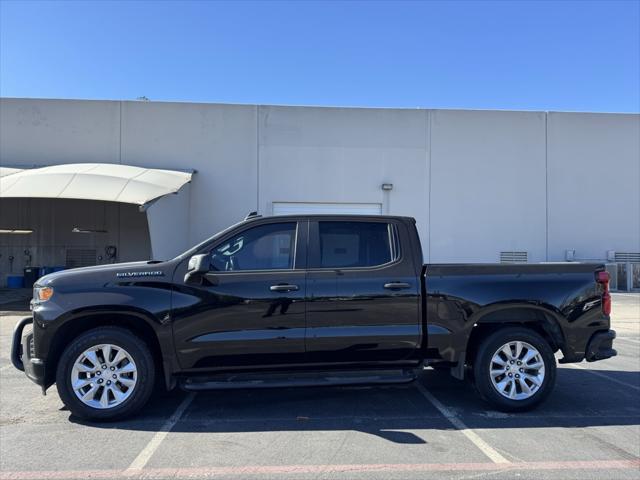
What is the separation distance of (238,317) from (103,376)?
1379 millimetres

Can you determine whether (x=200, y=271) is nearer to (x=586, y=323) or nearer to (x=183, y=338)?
(x=183, y=338)

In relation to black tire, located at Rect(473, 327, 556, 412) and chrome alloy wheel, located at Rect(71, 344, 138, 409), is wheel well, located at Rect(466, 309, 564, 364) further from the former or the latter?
chrome alloy wheel, located at Rect(71, 344, 138, 409)

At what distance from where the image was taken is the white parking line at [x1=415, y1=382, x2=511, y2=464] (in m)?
4.07

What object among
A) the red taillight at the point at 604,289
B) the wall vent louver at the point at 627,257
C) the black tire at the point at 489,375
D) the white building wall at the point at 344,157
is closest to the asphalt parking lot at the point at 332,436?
the black tire at the point at 489,375

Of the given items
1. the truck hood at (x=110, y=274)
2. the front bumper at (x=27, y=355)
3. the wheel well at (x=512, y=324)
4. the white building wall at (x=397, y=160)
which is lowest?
the front bumper at (x=27, y=355)

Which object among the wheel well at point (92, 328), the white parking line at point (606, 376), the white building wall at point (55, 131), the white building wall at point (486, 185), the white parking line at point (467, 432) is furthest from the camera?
the white building wall at point (486, 185)

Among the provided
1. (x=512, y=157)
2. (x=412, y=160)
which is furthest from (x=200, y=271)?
(x=512, y=157)

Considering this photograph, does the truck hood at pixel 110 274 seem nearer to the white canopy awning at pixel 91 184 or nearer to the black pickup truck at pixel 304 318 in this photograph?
the black pickup truck at pixel 304 318

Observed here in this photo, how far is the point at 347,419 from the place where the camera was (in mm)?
4930

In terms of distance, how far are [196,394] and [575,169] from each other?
57.5 ft

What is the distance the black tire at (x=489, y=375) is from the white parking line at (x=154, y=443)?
302 cm

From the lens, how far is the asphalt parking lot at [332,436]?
3855mm

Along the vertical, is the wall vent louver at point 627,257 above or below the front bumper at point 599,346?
above

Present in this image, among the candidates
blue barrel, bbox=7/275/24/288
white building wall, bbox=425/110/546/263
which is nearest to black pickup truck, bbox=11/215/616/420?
white building wall, bbox=425/110/546/263
